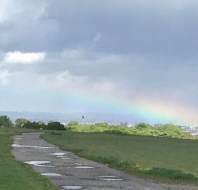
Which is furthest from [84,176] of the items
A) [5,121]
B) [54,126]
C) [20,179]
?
[5,121]

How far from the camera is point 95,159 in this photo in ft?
79.2

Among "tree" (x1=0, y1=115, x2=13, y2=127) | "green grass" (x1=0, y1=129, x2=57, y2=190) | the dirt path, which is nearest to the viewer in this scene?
"green grass" (x1=0, y1=129, x2=57, y2=190)

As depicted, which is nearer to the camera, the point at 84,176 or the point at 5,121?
the point at 84,176

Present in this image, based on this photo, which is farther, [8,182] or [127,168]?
[127,168]

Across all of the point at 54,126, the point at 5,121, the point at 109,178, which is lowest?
the point at 109,178

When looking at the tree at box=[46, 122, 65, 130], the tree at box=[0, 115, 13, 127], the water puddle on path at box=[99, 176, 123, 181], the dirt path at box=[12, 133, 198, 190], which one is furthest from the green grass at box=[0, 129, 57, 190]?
the tree at box=[0, 115, 13, 127]

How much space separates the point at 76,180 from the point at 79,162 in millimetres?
6192

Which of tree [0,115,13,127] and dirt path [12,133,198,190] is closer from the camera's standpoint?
dirt path [12,133,198,190]

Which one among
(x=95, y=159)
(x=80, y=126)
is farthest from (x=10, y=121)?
(x=95, y=159)

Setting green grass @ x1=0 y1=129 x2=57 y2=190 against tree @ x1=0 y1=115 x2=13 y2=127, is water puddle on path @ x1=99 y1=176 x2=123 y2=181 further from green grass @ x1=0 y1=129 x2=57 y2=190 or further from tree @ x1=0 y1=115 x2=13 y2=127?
tree @ x1=0 y1=115 x2=13 y2=127

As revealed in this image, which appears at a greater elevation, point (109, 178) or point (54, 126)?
point (54, 126)

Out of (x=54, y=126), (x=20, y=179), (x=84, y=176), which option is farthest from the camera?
(x=54, y=126)

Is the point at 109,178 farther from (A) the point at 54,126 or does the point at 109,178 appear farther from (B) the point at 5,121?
(B) the point at 5,121

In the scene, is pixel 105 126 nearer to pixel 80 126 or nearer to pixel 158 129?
pixel 80 126
